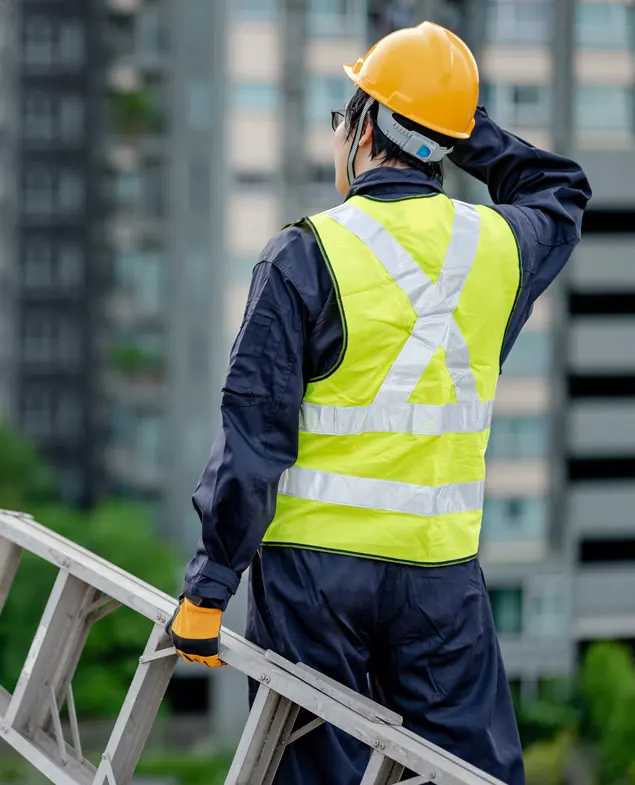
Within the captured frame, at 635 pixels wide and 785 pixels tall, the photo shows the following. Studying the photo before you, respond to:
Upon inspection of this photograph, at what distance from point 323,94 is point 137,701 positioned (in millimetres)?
34612

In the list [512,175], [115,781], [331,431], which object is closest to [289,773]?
[115,781]

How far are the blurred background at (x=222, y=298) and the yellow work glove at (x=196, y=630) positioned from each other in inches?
1291

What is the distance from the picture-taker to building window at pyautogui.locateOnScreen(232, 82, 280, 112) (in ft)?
121

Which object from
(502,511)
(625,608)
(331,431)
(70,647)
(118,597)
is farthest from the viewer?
(625,608)

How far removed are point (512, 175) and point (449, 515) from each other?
966mm

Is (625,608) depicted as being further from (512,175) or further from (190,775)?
(512,175)

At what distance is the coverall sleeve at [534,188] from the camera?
345 cm

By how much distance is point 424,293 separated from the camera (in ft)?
10.4

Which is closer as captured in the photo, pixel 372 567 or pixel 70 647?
pixel 372 567

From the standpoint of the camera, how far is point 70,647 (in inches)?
151

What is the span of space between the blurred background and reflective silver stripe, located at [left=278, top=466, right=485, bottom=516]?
108 ft

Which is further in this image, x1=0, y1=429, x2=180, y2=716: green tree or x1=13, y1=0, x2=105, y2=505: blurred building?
x1=13, y1=0, x2=105, y2=505: blurred building

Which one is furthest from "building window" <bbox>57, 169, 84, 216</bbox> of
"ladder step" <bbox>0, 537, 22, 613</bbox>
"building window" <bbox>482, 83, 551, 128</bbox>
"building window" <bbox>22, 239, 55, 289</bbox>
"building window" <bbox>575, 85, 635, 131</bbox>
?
"ladder step" <bbox>0, 537, 22, 613</bbox>

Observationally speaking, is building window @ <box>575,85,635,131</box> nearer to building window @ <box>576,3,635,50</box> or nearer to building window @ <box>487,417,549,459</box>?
building window @ <box>576,3,635,50</box>
